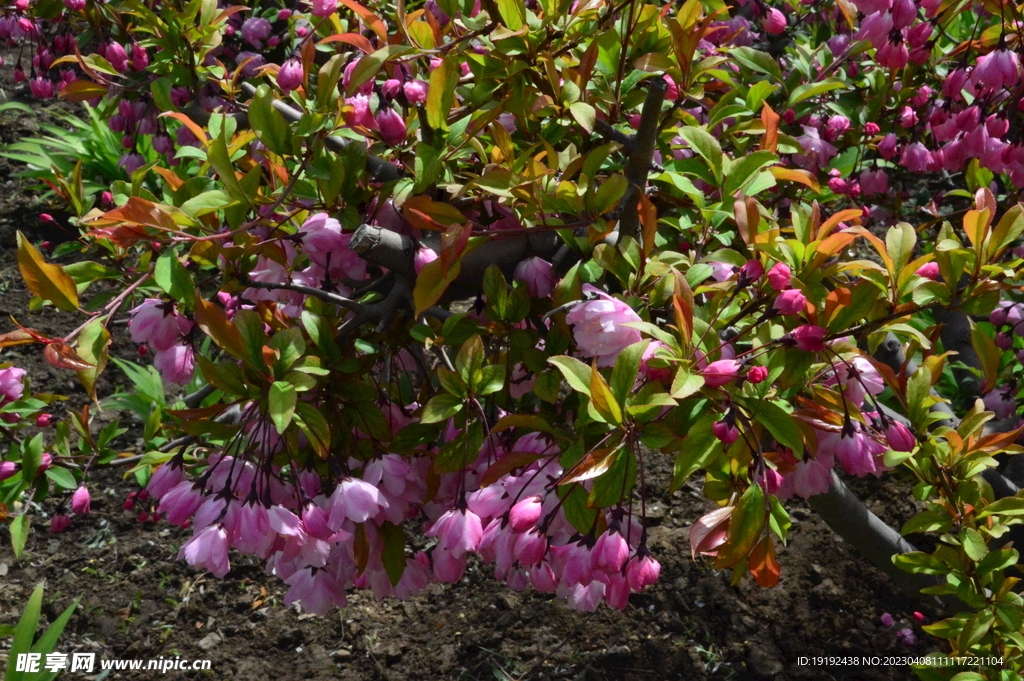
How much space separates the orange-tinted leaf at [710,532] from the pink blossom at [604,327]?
0.20m

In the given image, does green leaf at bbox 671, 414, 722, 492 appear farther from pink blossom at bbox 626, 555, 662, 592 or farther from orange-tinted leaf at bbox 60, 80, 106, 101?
orange-tinted leaf at bbox 60, 80, 106, 101

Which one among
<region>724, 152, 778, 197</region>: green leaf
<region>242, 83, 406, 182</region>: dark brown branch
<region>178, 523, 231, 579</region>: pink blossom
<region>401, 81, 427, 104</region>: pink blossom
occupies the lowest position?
<region>178, 523, 231, 579</region>: pink blossom

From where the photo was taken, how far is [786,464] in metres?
0.96

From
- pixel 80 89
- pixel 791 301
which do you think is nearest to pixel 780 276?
pixel 791 301

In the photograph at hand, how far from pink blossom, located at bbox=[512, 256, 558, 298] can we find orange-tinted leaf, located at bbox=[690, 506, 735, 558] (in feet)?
1.31

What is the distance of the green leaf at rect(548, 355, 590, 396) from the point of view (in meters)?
0.77

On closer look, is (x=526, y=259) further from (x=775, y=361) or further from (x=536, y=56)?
(x=775, y=361)

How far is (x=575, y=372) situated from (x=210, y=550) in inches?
20.0

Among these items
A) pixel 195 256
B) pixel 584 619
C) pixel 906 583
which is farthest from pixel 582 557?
pixel 584 619

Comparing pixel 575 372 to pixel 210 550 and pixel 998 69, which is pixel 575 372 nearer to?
pixel 210 550

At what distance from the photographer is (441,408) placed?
0.95 meters

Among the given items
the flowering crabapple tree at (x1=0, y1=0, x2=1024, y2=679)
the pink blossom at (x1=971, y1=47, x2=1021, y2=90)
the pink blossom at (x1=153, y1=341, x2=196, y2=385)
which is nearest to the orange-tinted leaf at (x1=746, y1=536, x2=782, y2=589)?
the flowering crabapple tree at (x1=0, y1=0, x2=1024, y2=679)

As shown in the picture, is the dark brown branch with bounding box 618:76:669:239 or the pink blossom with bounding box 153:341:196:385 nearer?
the dark brown branch with bounding box 618:76:669:239

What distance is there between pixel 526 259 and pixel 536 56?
0.90 ft
